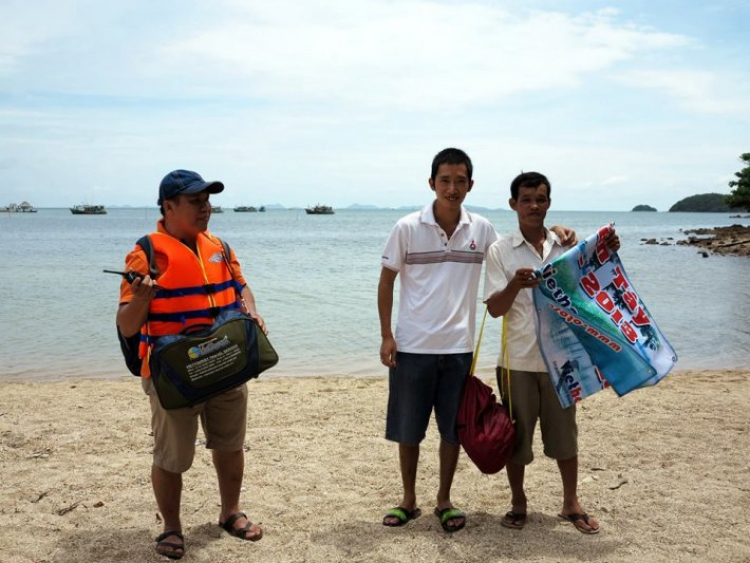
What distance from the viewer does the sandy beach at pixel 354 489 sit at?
12.2ft

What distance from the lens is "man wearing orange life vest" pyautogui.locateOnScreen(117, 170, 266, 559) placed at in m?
3.37

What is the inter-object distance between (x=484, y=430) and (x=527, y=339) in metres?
0.58

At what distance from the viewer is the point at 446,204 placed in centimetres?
385

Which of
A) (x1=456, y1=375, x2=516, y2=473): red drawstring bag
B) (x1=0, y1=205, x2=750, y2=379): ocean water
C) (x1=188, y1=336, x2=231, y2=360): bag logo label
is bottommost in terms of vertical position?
(x1=0, y1=205, x2=750, y2=379): ocean water

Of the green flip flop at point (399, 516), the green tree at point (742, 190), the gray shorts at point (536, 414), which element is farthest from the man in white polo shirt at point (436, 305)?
the green tree at point (742, 190)

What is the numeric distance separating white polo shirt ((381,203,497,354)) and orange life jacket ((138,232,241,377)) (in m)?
0.99

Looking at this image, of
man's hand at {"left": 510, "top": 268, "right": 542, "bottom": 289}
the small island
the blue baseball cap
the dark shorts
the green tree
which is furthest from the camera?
the small island

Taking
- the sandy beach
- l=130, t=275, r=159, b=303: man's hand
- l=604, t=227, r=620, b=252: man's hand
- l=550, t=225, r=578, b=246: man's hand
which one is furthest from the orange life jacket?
l=604, t=227, r=620, b=252: man's hand

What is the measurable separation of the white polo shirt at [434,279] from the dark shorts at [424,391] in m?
0.06

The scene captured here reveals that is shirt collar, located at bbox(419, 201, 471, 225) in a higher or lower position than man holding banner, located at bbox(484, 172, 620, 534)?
higher

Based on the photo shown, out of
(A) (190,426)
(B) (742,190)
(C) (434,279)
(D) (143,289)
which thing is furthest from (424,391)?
(B) (742,190)

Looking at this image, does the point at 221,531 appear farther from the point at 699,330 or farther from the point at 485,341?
the point at 699,330

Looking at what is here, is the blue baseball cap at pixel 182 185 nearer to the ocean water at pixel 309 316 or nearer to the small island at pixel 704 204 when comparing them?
the ocean water at pixel 309 316

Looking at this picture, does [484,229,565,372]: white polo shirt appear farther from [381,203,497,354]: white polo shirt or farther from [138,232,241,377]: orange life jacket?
[138,232,241,377]: orange life jacket
